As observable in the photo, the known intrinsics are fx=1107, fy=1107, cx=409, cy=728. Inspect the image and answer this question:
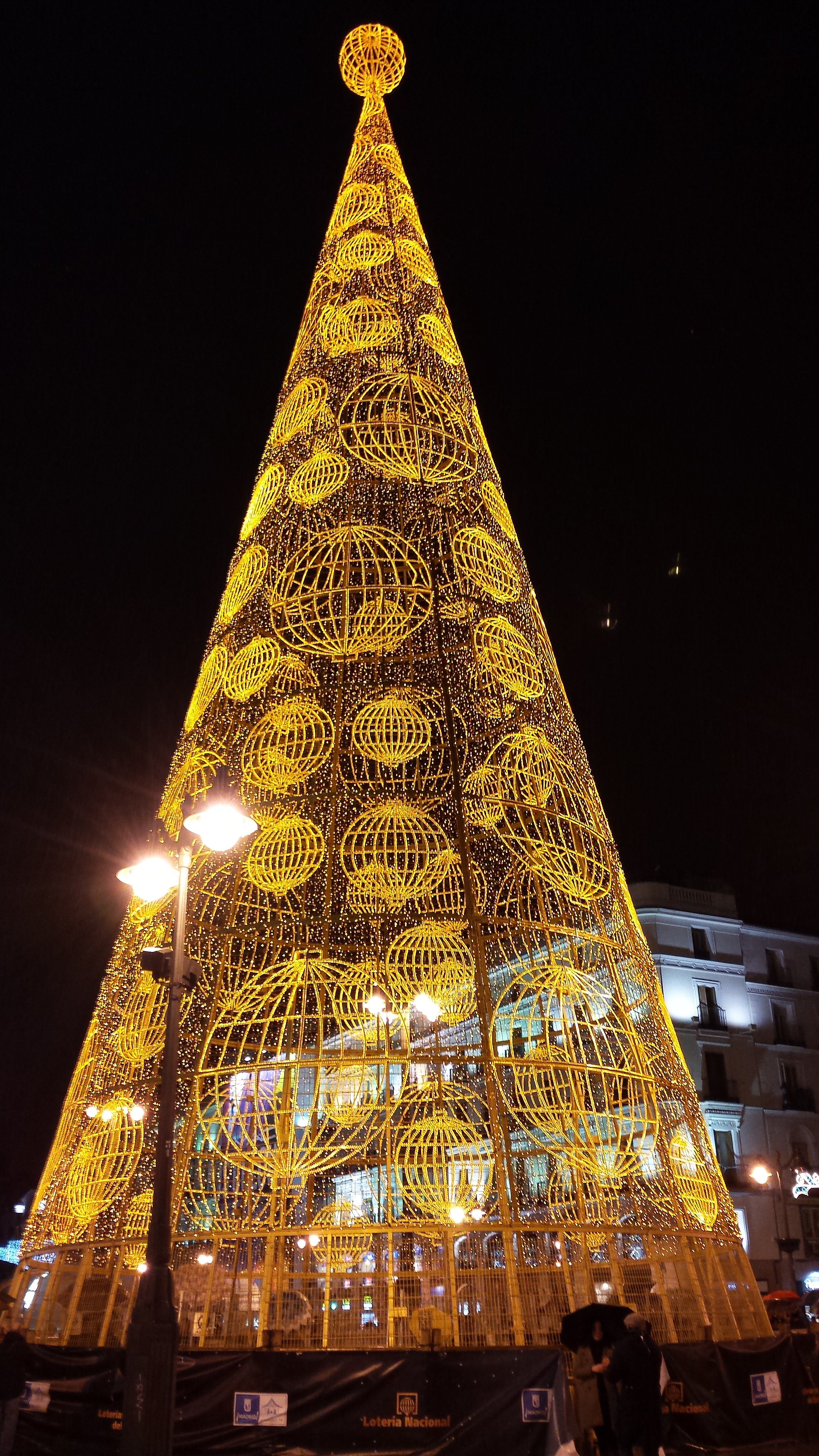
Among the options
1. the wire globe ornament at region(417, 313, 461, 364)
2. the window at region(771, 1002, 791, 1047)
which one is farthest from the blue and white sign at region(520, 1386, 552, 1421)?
the window at region(771, 1002, 791, 1047)

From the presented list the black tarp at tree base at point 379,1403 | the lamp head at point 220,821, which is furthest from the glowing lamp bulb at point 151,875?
the black tarp at tree base at point 379,1403

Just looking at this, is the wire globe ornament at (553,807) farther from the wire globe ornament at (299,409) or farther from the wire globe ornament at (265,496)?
the wire globe ornament at (299,409)

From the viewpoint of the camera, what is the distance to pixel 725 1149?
32.3m

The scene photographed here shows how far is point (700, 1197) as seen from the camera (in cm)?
978

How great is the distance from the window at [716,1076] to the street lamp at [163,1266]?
95.0 ft

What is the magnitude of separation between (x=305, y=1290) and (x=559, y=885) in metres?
4.08

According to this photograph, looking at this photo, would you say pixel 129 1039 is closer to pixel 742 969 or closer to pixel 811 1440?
pixel 811 1440

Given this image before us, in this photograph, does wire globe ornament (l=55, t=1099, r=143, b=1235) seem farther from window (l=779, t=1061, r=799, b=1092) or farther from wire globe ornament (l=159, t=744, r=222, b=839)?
window (l=779, t=1061, r=799, b=1092)

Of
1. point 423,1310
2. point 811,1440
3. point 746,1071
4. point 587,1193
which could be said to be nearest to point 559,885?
point 587,1193

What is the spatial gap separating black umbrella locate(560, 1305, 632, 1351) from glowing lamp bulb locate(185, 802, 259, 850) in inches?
175

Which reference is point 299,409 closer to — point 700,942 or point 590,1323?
point 590,1323

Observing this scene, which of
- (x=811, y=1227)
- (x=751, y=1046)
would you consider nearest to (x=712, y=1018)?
(x=751, y=1046)

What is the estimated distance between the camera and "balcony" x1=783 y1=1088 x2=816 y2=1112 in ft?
112

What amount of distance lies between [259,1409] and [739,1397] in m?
3.83
